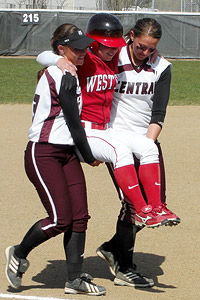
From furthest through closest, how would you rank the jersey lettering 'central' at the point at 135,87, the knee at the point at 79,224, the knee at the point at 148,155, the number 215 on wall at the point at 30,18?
the number 215 on wall at the point at 30,18 < the jersey lettering 'central' at the point at 135,87 < the knee at the point at 79,224 < the knee at the point at 148,155

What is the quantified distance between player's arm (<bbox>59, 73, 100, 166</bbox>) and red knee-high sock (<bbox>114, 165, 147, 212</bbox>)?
0.28 metres

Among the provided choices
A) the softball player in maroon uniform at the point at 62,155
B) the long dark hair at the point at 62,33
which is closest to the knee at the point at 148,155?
the softball player in maroon uniform at the point at 62,155

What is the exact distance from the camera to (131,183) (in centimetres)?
427

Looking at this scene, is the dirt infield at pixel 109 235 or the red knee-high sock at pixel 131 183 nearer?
the red knee-high sock at pixel 131 183

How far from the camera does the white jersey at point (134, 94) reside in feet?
15.7

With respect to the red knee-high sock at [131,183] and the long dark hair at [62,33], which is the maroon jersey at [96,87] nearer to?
the long dark hair at [62,33]

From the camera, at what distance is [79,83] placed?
14.9 feet

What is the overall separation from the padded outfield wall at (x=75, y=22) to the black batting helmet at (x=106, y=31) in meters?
26.1

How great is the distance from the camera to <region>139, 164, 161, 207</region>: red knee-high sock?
431 centimetres

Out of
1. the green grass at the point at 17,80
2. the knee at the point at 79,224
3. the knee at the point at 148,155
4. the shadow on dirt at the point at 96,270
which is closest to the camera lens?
the knee at the point at 148,155

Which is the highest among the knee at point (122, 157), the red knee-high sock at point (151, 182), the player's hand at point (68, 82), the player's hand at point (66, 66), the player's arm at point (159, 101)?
the player's hand at point (66, 66)

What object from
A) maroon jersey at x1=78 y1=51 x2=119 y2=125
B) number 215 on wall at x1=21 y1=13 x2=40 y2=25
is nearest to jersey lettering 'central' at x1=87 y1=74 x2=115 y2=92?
maroon jersey at x1=78 y1=51 x2=119 y2=125

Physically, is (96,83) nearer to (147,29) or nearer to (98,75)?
(98,75)

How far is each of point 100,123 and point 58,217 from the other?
76cm
